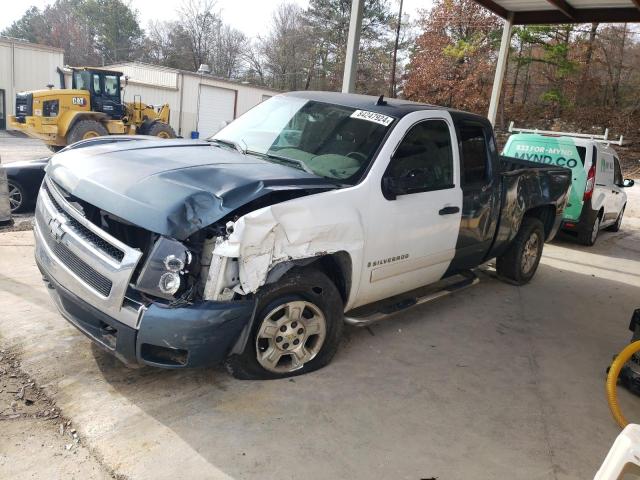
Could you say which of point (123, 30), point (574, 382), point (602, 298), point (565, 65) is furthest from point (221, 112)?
point (123, 30)

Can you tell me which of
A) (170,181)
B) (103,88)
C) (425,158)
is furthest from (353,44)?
(103,88)

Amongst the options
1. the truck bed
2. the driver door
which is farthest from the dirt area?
the truck bed

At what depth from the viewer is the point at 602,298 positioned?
6691mm

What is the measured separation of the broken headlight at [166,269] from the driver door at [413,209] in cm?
139

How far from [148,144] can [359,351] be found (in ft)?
7.59

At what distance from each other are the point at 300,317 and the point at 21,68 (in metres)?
29.4

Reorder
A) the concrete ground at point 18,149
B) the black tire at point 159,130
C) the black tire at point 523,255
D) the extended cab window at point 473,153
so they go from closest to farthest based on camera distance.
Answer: the extended cab window at point 473,153, the black tire at point 523,255, the concrete ground at point 18,149, the black tire at point 159,130

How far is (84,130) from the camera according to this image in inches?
639

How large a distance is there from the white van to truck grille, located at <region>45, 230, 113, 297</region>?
7.87 metres

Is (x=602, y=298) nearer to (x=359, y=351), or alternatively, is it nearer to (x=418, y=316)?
(x=418, y=316)

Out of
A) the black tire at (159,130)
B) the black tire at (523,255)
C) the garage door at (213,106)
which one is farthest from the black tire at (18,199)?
the garage door at (213,106)

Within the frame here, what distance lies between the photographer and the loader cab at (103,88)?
687 inches

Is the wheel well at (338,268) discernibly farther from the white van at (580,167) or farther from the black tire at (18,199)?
the white van at (580,167)

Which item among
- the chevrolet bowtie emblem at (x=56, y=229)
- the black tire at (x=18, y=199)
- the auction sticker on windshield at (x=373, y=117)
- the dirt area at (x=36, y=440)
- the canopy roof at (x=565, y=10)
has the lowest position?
the dirt area at (x=36, y=440)
